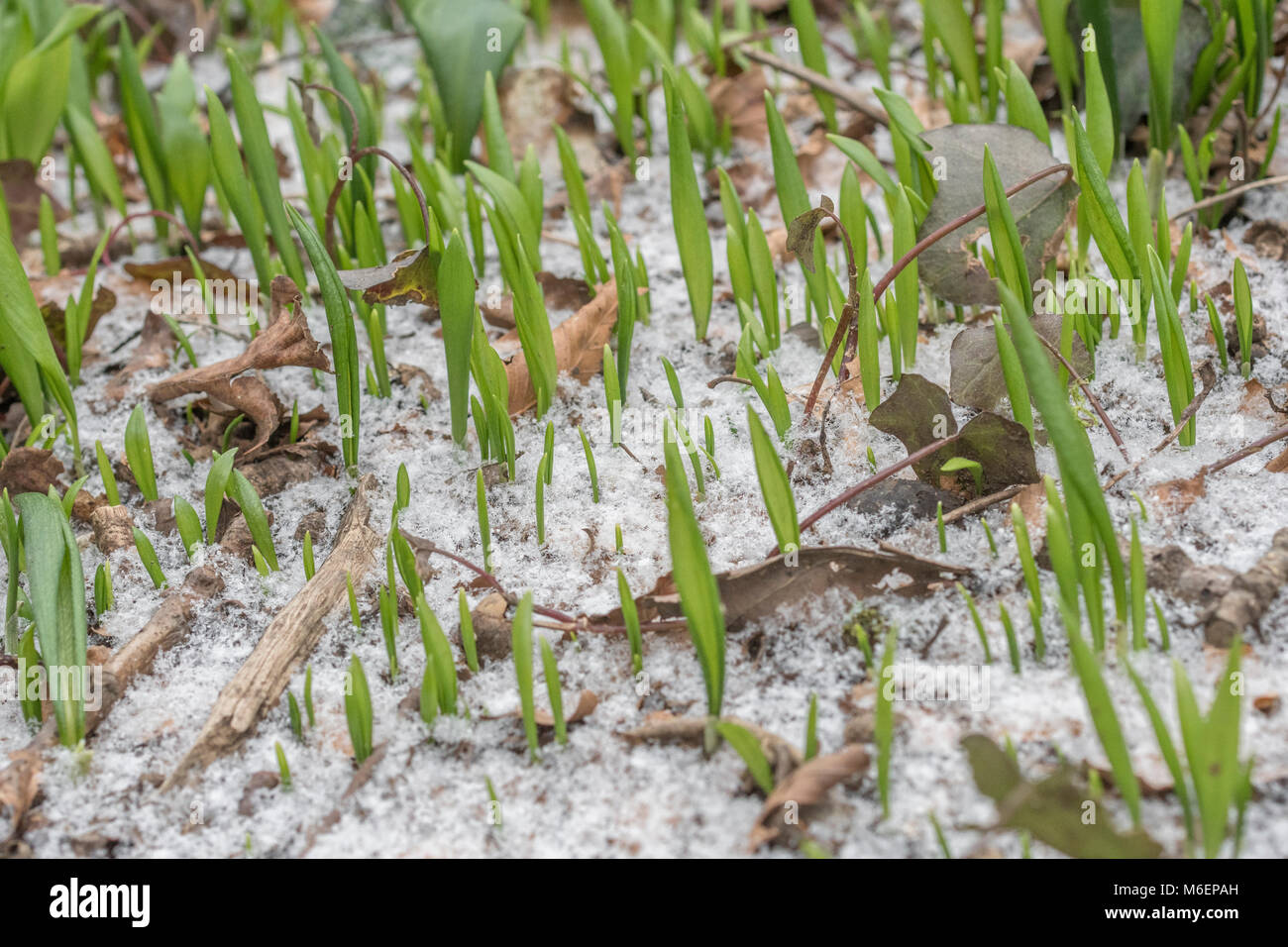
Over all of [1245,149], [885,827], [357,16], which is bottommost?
[885,827]

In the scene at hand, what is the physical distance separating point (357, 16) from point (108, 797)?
2941mm

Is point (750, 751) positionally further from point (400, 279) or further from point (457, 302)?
point (400, 279)

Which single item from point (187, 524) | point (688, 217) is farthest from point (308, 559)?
point (688, 217)

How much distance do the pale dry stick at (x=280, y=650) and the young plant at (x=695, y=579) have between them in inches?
22.5

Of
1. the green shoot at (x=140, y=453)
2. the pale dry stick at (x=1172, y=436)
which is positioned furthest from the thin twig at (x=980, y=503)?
the green shoot at (x=140, y=453)

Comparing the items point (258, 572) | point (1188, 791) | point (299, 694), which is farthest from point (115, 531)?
point (1188, 791)

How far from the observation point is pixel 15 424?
195 cm

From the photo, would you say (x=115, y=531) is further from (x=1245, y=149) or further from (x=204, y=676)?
(x=1245, y=149)

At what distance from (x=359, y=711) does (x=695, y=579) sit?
1.39 feet

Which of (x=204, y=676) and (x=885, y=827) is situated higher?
(x=204, y=676)

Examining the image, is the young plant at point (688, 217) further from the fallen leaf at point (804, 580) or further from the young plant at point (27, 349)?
the young plant at point (27, 349)

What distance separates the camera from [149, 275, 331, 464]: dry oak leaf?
1.76 m

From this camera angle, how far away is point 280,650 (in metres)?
1.38

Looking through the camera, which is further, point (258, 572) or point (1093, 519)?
point (258, 572)
